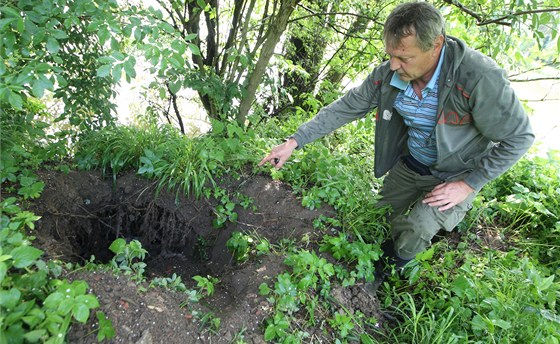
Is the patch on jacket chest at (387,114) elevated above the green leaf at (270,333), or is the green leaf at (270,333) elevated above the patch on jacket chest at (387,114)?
the patch on jacket chest at (387,114)

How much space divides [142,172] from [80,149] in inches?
23.1

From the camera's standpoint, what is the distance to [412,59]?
6.45ft

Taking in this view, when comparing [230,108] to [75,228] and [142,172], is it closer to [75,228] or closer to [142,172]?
[142,172]

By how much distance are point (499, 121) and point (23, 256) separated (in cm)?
226

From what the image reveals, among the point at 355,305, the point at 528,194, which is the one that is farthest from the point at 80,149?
the point at 528,194

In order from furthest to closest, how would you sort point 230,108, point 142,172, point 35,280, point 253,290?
point 230,108, point 142,172, point 253,290, point 35,280

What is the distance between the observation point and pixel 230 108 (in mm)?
3076

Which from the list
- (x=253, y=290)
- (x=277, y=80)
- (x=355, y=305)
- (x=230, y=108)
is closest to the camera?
(x=253, y=290)

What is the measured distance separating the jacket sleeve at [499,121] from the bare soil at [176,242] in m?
1.09

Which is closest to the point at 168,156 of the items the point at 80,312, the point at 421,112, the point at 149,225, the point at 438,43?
the point at 149,225

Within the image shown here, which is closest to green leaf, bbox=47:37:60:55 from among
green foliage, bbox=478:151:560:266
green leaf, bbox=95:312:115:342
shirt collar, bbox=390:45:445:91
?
green leaf, bbox=95:312:115:342

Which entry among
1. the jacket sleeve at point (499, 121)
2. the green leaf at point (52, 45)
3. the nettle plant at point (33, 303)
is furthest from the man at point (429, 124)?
the nettle plant at point (33, 303)

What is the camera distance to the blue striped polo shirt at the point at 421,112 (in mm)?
2152

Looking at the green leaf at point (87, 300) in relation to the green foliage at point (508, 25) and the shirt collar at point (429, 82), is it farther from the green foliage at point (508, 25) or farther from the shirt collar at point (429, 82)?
the green foliage at point (508, 25)
